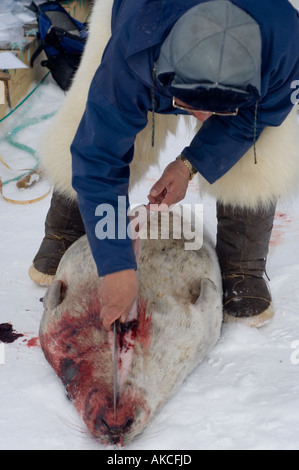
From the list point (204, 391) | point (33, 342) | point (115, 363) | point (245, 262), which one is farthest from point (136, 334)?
point (245, 262)

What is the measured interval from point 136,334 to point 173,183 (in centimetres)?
57

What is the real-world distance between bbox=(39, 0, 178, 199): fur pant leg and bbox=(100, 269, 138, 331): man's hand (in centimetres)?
72

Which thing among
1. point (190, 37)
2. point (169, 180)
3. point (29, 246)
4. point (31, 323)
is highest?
point (190, 37)

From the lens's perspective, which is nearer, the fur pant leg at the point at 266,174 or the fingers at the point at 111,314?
the fingers at the point at 111,314

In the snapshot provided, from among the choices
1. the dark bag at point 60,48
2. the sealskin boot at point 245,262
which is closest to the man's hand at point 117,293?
the sealskin boot at point 245,262

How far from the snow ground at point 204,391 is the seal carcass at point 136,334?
0.21 feet

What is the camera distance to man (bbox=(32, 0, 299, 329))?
1443 millimetres

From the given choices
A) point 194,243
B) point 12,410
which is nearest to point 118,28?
point 194,243

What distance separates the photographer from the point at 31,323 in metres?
2.34

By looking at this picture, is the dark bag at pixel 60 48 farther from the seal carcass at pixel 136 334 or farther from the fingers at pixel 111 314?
the fingers at pixel 111 314

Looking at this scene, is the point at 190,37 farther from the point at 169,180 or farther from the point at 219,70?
the point at 169,180

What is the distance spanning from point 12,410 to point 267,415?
82 centimetres

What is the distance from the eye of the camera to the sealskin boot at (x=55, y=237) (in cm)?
257

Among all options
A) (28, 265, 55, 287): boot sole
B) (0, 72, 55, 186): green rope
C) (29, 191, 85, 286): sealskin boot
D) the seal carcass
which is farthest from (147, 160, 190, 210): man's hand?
(0, 72, 55, 186): green rope
